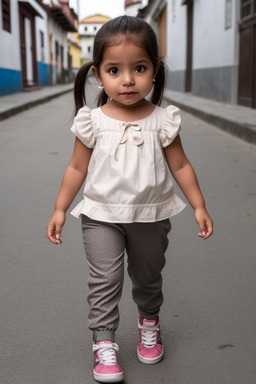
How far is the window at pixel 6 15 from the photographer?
17469 millimetres

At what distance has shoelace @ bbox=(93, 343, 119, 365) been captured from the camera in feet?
5.84

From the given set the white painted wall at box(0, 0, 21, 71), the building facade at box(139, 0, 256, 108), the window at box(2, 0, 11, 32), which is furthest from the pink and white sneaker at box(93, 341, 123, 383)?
the window at box(2, 0, 11, 32)

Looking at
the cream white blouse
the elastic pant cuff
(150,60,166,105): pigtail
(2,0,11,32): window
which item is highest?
(2,0,11,32): window

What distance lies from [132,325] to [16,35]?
1871 centimetres

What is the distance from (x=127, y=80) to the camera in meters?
1.73

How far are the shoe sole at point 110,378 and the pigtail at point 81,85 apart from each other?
0.86 m

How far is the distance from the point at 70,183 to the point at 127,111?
29cm

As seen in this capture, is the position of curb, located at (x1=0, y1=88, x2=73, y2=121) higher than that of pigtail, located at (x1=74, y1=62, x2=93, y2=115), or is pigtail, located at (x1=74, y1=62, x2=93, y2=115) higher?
pigtail, located at (x1=74, y1=62, x2=93, y2=115)

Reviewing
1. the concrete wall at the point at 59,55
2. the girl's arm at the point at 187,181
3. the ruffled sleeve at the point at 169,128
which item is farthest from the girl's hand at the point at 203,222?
the concrete wall at the point at 59,55

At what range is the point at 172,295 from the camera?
7.83 ft

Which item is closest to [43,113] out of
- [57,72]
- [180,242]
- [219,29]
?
[219,29]

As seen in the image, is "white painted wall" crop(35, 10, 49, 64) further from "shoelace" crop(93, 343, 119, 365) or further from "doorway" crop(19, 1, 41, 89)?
"shoelace" crop(93, 343, 119, 365)

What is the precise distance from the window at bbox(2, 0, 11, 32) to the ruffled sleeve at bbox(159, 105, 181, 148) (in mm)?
16719

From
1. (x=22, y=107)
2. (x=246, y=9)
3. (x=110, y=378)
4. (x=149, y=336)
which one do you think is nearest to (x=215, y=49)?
(x=246, y=9)
